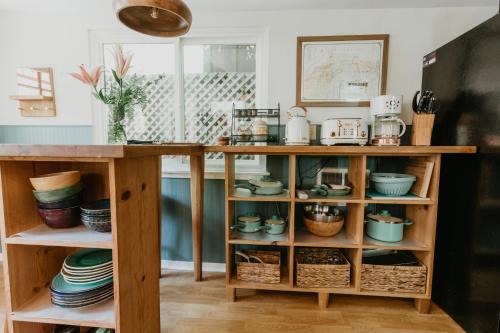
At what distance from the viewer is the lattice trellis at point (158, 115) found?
207 cm

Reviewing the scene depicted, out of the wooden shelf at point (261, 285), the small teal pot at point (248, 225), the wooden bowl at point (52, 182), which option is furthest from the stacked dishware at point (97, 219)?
the wooden shelf at point (261, 285)

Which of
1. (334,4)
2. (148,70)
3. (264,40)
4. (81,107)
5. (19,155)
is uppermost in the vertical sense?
(334,4)

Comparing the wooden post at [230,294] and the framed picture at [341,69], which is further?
the framed picture at [341,69]

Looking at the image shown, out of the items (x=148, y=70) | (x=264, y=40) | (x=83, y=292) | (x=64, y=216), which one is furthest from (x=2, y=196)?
(x=264, y=40)

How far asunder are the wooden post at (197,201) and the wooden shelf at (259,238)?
0.93ft

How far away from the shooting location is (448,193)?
1.57 m

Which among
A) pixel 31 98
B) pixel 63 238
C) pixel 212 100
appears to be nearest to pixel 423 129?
pixel 212 100

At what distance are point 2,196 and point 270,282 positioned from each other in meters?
1.44

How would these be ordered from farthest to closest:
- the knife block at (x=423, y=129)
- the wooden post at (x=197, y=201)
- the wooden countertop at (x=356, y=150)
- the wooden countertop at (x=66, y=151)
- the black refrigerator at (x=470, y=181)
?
1. the wooden post at (x=197, y=201)
2. the knife block at (x=423, y=129)
3. the wooden countertop at (x=356, y=150)
4. the black refrigerator at (x=470, y=181)
5. the wooden countertop at (x=66, y=151)

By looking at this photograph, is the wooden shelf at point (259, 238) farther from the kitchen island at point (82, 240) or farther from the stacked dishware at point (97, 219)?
the stacked dishware at point (97, 219)

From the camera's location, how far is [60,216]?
0.98 m

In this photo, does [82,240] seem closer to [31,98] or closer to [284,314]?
[284,314]

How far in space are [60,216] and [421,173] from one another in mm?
1968

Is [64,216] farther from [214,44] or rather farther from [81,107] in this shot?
[214,44]
